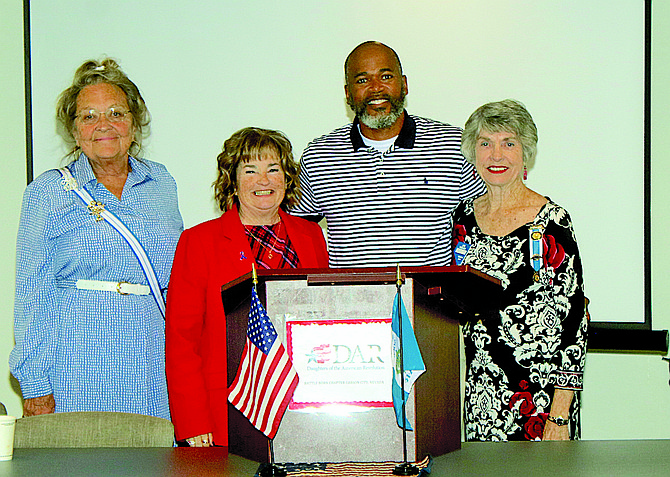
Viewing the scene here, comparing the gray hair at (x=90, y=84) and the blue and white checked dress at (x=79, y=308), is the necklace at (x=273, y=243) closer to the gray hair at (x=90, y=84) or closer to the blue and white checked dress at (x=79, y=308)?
the blue and white checked dress at (x=79, y=308)

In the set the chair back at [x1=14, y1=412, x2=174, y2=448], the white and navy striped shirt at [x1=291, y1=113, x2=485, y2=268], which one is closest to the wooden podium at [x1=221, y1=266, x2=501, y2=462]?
the chair back at [x1=14, y1=412, x2=174, y2=448]

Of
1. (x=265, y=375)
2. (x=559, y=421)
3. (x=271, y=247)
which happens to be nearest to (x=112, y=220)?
(x=271, y=247)

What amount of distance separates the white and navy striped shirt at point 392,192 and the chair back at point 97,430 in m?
0.89

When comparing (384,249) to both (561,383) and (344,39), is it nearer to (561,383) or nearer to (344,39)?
(561,383)

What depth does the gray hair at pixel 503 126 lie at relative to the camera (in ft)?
8.95

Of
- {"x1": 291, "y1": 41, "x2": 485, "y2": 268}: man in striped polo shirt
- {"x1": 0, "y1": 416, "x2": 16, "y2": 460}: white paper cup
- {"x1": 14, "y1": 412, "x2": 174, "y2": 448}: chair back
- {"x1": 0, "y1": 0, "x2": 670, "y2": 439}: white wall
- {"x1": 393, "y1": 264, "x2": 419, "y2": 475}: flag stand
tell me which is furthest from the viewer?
{"x1": 0, "y1": 0, "x2": 670, "y2": 439}: white wall

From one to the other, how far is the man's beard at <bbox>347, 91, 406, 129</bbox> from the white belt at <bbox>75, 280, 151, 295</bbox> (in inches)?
40.9

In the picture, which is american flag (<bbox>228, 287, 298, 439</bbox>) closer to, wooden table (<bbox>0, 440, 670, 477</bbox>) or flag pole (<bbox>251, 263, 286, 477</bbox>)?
flag pole (<bbox>251, 263, 286, 477</bbox>)

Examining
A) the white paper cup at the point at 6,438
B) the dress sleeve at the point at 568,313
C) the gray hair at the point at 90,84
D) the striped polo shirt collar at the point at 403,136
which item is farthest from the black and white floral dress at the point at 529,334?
the white paper cup at the point at 6,438

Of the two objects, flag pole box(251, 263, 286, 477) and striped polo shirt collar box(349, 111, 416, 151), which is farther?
striped polo shirt collar box(349, 111, 416, 151)

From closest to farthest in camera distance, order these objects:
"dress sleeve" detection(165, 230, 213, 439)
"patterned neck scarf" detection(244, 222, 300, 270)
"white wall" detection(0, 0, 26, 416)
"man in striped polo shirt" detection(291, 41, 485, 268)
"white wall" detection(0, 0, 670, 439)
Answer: "dress sleeve" detection(165, 230, 213, 439)
"patterned neck scarf" detection(244, 222, 300, 270)
"man in striped polo shirt" detection(291, 41, 485, 268)
"white wall" detection(0, 0, 670, 439)
"white wall" detection(0, 0, 26, 416)

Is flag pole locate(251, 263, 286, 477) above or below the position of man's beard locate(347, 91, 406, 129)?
below

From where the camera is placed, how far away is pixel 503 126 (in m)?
2.73

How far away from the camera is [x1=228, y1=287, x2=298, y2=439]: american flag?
1.51m
